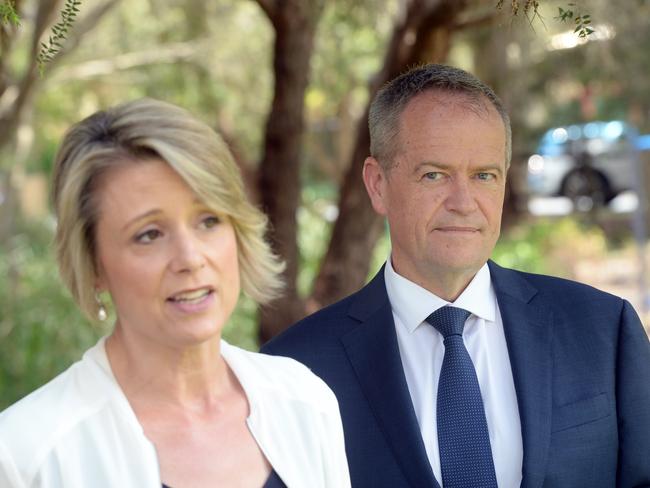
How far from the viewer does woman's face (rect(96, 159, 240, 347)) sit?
7.09 ft

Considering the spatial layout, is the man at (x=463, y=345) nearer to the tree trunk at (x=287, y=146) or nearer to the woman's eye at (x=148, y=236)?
the woman's eye at (x=148, y=236)

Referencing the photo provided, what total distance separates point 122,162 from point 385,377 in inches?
40.0

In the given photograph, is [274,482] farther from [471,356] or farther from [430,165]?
[430,165]

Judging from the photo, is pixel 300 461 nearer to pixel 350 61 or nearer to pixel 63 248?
pixel 63 248

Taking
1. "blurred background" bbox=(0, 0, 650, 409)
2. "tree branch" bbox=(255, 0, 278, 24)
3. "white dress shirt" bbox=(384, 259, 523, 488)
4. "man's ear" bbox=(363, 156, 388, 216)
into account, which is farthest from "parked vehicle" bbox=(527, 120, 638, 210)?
"white dress shirt" bbox=(384, 259, 523, 488)

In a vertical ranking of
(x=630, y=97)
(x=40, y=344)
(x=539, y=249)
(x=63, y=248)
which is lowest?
(x=63, y=248)

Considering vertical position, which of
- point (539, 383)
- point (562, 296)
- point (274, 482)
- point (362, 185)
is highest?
point (362, 185)

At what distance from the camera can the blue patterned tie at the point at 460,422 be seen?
8.82 feet

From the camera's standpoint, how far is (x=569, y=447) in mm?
2719

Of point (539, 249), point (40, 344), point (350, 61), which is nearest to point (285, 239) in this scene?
point (40, 344)

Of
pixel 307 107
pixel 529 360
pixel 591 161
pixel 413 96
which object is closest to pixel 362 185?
pixel 413 96

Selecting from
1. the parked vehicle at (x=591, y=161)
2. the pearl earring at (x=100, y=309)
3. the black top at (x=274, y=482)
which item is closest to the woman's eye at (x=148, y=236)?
the pearl earring at (x=100, y=309)

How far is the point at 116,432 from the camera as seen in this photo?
2.16 metres

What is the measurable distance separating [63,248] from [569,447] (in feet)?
4.46
